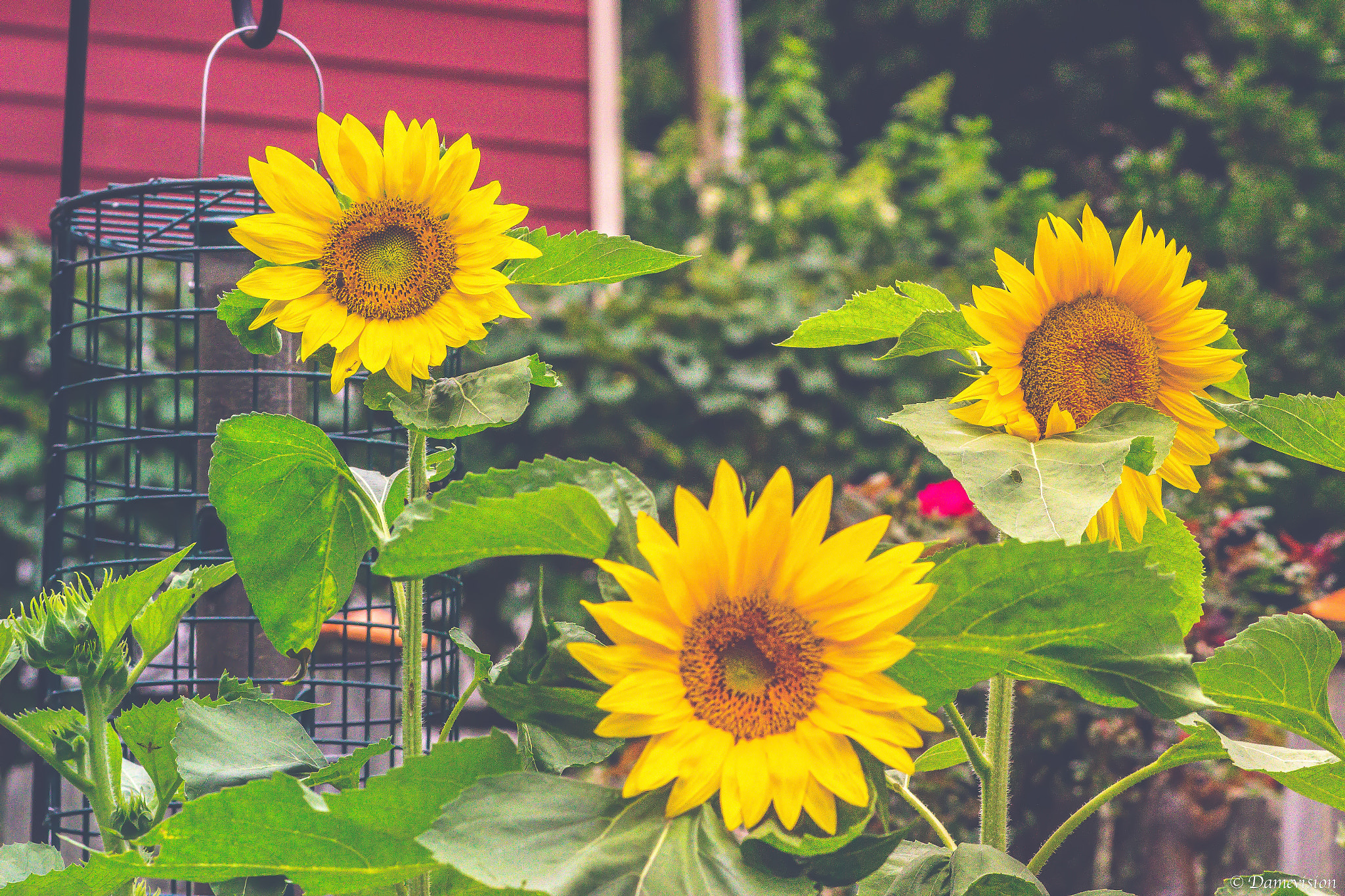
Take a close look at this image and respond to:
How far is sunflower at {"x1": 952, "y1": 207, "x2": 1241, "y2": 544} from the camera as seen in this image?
76cm

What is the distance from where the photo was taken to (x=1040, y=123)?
7566mm

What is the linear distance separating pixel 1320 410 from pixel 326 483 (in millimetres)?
663

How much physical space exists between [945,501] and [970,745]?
5.26 feet

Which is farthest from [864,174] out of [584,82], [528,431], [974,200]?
[528,431]

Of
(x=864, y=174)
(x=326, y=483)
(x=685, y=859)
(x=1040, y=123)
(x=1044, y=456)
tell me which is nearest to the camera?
(x=685, y=859)

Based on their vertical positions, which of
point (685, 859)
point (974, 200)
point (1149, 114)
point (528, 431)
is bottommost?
point (685, 859)

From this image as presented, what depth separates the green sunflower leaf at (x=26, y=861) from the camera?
82cm

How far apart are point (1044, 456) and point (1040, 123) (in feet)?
24.6

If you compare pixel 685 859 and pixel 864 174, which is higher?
pixel 864 174

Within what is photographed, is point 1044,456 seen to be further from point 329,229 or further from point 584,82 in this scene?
point 584,82

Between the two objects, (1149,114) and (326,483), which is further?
(1149,114)

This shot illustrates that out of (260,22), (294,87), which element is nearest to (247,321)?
(260,22)

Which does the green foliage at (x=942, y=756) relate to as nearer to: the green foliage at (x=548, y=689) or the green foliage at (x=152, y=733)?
the green foliage at (x=548, y=689)

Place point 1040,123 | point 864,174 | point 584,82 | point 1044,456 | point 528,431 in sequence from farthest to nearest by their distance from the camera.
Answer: point 1040,123
point 864,174
point 584,82
point 528,431
point 1044,456
